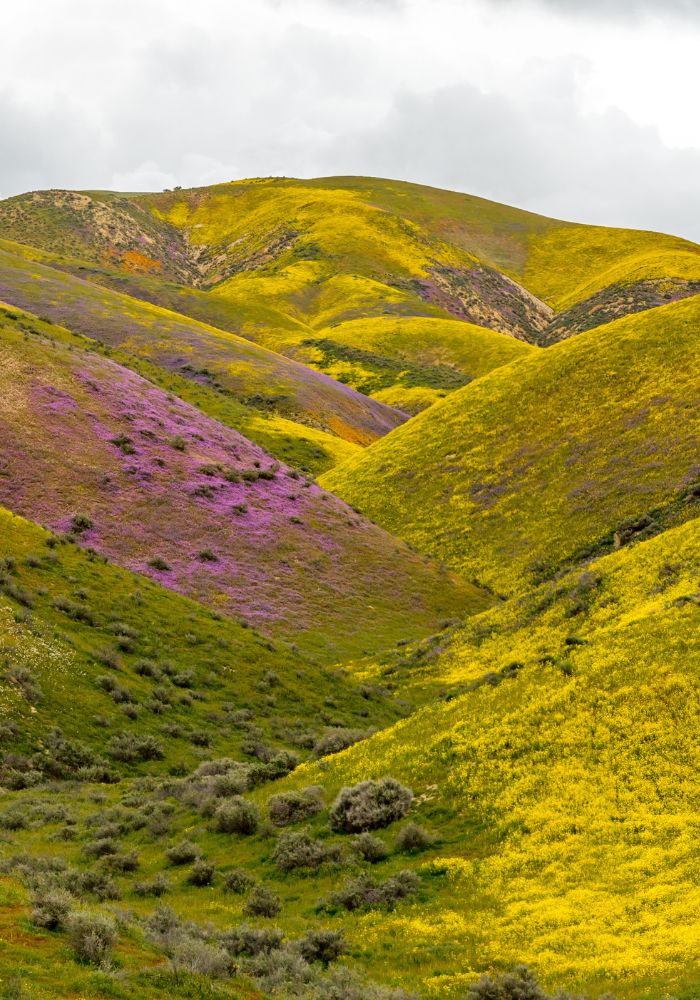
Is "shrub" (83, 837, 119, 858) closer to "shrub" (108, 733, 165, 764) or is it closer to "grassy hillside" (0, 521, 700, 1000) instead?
"grassy hillside" (0, 521, 700, 1000)

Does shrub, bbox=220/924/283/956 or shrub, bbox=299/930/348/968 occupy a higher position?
shrub, bbox=299/930/348/968

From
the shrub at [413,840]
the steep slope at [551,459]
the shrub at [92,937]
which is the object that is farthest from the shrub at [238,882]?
the steep slope at [551,459]

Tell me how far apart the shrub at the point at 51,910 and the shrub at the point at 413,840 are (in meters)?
7.07

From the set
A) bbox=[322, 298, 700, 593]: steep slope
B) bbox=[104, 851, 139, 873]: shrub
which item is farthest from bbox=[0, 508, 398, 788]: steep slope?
bbox=[322, 298, 700, 593]: steep slope

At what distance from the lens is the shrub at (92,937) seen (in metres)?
10.5

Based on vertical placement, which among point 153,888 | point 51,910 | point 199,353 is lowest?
point 153,888

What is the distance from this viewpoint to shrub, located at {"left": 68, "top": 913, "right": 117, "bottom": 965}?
10.5m

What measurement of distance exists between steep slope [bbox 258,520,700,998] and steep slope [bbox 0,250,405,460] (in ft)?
221

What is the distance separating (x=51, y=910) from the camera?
11.6m

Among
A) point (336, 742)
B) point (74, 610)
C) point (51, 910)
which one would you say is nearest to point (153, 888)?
point (51, 910)

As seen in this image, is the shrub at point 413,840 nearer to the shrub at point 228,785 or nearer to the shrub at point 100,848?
the shrub at point 228,785

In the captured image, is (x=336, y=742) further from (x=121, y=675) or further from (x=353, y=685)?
(x=353, y=685)

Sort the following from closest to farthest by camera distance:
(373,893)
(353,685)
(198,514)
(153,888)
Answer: (373,893)
(153,888)
(353,685)
(198,514)

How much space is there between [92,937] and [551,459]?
53.4m
